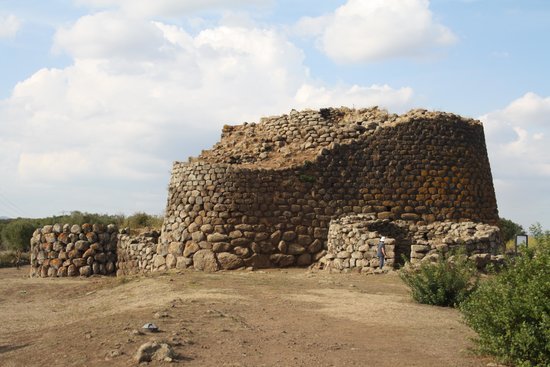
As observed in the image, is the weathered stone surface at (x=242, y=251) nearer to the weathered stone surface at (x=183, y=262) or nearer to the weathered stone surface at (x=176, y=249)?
the weathered stone surface at (x=183, y=262)

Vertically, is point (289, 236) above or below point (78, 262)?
above

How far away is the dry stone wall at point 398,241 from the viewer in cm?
1357

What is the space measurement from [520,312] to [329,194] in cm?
1008

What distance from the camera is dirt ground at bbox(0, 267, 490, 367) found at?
668 centimetres

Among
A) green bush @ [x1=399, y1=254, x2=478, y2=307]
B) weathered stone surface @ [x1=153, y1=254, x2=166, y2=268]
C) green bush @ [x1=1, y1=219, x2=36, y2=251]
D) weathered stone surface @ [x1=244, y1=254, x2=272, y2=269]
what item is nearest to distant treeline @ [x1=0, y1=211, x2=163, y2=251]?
green bush @ [x1=1, y1=219, x2=36, y2=251]

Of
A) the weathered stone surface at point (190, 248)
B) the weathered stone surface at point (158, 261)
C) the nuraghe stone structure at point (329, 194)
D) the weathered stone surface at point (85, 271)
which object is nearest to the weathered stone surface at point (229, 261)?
the nuraghe stone structure at point (329, 194)

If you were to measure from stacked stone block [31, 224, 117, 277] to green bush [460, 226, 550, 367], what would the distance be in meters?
13.6

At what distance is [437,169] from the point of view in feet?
55.7

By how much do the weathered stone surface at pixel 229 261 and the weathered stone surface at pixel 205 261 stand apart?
0.47ft

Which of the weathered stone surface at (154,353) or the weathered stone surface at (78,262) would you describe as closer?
the weathered stone surface at (154,353)

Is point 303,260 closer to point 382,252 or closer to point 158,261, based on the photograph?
point 382,252

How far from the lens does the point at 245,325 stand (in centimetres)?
817

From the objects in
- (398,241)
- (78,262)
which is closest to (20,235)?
(78,262)

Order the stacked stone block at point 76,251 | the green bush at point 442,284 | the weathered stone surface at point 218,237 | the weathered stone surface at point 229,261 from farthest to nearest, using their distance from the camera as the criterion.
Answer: the stacked stone block at point 76,251, the weathered stone surface at point 218,237, the weathered stone surface at point 229,261, the green bush at point 442,284
